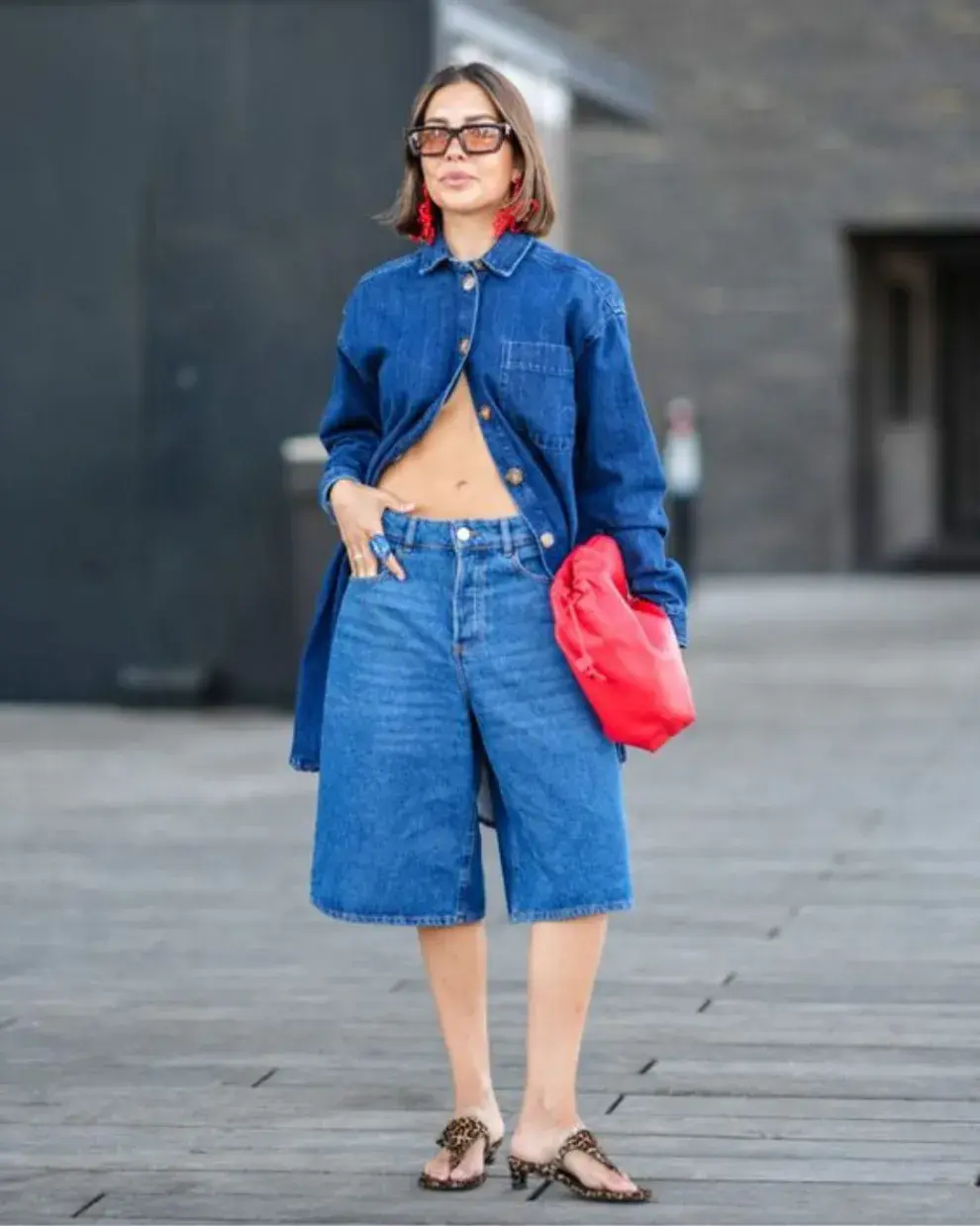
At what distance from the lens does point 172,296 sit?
593 inches

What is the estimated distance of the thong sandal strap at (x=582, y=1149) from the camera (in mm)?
4906

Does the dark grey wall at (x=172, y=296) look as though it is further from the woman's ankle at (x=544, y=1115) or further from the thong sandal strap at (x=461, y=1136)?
the woman's ankle at (x=544, y=1115)

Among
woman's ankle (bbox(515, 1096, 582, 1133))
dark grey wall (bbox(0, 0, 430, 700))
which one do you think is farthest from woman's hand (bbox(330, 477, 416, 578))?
dark grey wall (bbox(0, 0, 430, 700))

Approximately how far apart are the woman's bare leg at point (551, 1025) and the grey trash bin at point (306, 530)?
8826 mm

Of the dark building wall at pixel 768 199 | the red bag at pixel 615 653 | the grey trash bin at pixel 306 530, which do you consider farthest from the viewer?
the dark building wall at pixel 768 199

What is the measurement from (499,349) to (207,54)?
10454 millimetres

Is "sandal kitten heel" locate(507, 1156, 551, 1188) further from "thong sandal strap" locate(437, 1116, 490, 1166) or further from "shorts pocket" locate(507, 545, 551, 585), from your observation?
"shorts pocket" locate(507, 545, 551, 585)

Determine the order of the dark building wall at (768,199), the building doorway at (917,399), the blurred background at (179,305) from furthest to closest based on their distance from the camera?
the building doorway at (917,399) → the dark building wall at (768,199) → the blurred background at (179,305)

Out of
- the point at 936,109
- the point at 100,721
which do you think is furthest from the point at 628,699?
the point at 936,109

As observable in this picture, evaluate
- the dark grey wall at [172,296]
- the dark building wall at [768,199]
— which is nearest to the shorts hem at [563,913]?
the dark grey wall at [172,296]

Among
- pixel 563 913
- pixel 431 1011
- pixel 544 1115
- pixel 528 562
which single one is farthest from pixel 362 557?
pixel 431 1011

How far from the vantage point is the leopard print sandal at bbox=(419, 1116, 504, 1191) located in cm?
495

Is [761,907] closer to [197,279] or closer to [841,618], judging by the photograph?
[197,279]

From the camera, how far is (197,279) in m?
15.0
